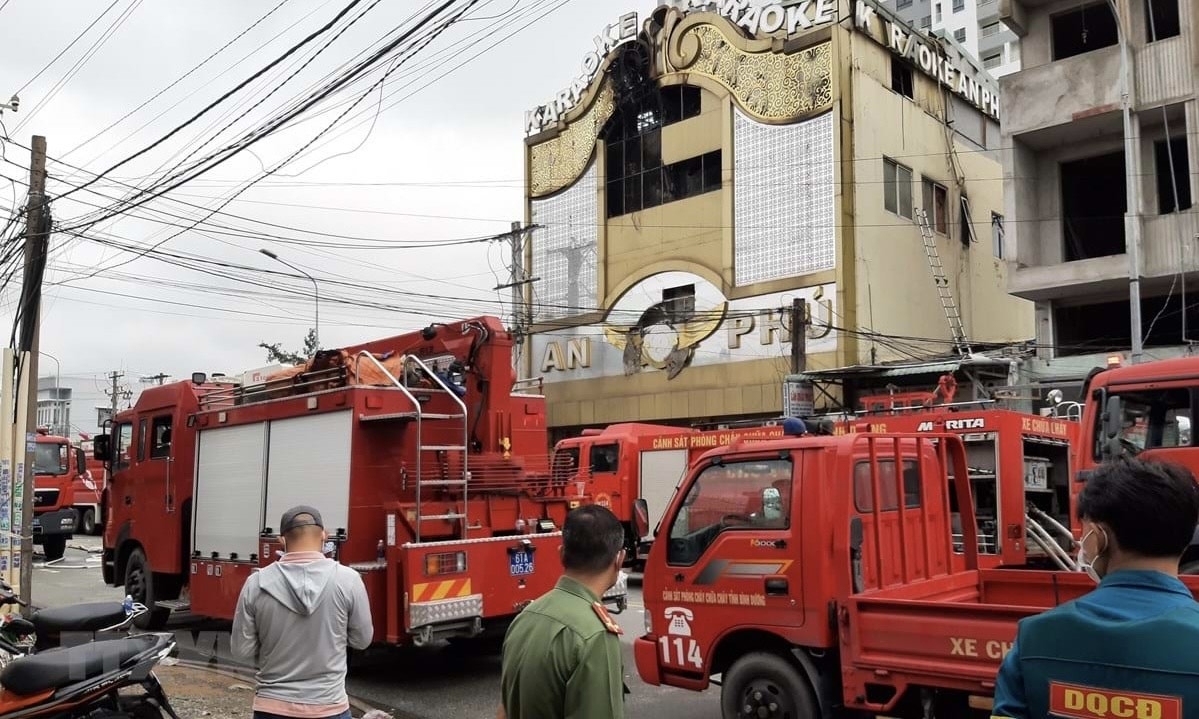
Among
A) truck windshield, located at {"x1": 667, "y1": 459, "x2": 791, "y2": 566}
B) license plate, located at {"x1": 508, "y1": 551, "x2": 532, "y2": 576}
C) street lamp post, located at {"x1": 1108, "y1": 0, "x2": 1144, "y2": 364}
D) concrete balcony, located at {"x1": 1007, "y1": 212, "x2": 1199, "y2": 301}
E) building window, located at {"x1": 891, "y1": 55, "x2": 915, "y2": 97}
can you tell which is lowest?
license plate, located at {"x1": 508, "y1": 551, "x2": 532, "y2": 576}

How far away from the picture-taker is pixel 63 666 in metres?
4.83

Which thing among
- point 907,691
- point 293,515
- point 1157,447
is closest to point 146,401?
point 293,515

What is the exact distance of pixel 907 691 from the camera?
17.5 feet

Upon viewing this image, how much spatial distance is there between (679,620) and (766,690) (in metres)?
0.75

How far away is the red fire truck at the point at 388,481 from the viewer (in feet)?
26.9

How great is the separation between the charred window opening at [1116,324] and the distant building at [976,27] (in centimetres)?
4297

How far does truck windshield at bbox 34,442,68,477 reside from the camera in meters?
22.7

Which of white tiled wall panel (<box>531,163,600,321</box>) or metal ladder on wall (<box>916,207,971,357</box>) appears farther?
white tiled wall panel (<box>531,163,600,321</box>)

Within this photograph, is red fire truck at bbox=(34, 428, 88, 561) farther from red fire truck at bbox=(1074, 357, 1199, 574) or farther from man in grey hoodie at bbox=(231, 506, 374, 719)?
red fire truck at bbox=(1074, 357, 1199, 574)

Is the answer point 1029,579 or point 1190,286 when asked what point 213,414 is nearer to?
point 1029,579

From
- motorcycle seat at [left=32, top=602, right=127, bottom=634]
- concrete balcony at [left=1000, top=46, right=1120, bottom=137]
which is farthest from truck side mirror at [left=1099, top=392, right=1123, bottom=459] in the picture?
concrete balcony at [left=1000, top=46, right=1120, bottom=137]

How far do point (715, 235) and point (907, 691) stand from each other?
23.0 metres

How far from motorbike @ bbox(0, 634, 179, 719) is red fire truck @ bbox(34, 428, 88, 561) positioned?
16.7m

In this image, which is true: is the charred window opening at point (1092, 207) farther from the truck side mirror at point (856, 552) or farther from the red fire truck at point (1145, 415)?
the truck side mirror at point (856, 552)
